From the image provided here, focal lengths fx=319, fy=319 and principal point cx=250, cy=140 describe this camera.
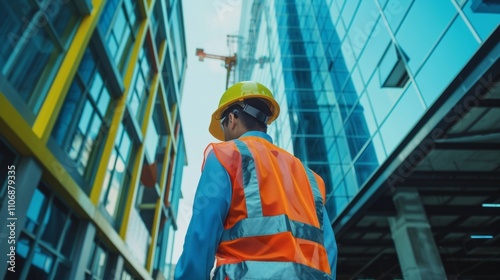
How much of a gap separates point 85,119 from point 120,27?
4462 millimetres

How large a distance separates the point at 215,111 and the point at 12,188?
16.4ft

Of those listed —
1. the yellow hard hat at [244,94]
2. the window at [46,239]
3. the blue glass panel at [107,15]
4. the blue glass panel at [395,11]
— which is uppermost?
the blue glass panel at [107,15]

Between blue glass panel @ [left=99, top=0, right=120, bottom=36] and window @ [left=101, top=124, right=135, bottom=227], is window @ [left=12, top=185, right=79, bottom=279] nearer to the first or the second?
window @ [left=101, top=124, right=135, bottom=227]

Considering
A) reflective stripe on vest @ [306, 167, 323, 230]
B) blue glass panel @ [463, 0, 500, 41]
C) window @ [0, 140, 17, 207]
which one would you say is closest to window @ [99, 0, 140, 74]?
window @ [0, 140, 17, 207]

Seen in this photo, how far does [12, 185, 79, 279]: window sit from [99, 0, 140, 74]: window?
206 inches

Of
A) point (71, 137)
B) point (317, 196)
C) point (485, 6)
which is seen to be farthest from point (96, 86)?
point (485, 6)

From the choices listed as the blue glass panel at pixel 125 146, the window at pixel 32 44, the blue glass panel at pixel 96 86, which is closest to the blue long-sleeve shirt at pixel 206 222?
the window at pixel 32 44

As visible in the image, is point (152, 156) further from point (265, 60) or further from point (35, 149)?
point (265, 60)

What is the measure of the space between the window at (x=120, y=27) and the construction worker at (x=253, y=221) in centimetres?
940

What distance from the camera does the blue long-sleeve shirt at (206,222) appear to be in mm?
1327

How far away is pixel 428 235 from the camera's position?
918 cm

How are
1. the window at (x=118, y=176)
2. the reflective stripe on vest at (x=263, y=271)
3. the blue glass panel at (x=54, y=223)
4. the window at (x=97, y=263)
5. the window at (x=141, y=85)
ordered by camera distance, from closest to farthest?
the reflective stripe on vest at (x=263, y=271), the blue glass panel at (x=54, y=223), the window at (x=97, y=263), the window at (x=118, y=176), the window at (x=141, y=85)

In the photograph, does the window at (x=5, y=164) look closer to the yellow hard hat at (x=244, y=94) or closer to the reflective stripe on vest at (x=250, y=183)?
the yellow hard hat at (x=244, y=94)

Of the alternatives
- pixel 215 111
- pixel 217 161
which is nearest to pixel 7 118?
pixel 215 111
